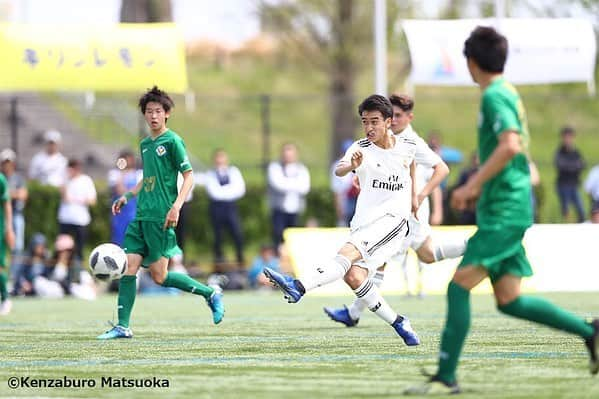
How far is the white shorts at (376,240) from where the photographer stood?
422 inches

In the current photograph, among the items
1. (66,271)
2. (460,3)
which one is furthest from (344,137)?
(66,271)

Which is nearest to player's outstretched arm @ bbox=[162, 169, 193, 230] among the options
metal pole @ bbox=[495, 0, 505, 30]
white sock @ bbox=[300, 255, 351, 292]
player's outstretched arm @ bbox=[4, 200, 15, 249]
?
white sock @ bbox=[300, 255, 351, 292]

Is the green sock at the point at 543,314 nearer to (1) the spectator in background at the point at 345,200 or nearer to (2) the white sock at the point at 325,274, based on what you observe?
(2) the white sock at the point at 325,274

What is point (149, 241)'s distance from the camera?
11.7m

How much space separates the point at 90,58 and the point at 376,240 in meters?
12.4

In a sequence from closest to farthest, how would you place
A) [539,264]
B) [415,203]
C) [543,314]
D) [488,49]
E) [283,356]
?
[488,49], [543,314], [283,356], [415,203], [539,264]

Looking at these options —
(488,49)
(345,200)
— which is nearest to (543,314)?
(488,49)

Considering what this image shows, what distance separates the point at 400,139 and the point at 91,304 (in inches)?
325

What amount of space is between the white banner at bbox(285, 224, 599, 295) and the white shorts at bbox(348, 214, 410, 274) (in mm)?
8355

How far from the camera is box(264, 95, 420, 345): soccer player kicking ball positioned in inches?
411

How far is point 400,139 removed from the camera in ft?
37.1

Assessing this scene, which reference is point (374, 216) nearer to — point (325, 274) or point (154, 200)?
point (325, 274)

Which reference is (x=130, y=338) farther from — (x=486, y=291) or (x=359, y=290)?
(x=486, y=291)

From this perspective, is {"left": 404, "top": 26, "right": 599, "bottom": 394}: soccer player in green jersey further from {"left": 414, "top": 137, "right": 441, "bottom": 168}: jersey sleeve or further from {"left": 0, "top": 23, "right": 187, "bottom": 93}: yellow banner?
{"left": 0, "top": 23, "right": 187, "bottom": 93}: yellow banner
